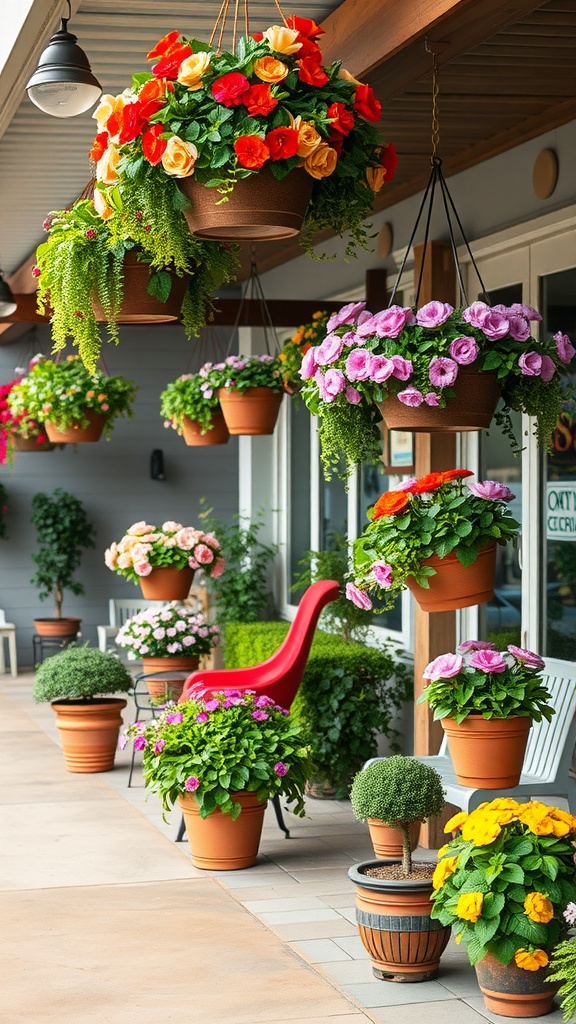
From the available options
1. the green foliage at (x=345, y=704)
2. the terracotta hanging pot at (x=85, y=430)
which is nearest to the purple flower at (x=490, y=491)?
the green foliage at (x=345, y=704)

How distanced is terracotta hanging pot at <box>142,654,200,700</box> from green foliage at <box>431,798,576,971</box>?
11.4ft

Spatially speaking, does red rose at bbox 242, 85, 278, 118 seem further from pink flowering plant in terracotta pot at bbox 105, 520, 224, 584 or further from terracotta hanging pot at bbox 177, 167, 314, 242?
pink flowering plant in terracotta pot at bbox 105, 520, 224, 584

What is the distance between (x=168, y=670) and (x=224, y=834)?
2.13 meters

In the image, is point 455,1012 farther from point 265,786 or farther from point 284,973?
point 265,786

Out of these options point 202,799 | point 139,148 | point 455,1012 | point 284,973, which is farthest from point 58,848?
point 139,148

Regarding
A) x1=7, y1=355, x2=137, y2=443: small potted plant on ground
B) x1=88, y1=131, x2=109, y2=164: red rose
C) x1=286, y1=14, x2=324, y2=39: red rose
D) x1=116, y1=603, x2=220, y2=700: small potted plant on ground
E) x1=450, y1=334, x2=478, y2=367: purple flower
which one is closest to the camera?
x1=286, y1=14, x2=324, y2=39: red rose

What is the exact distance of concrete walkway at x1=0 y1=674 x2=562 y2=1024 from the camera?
3648mm

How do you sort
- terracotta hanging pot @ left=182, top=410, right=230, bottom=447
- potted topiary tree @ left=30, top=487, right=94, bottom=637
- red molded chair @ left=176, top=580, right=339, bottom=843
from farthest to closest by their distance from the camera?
1. potted topiary tree @ left=30, top=487, right=94, bottom=637
2. terracotta hanging pot @ left=182, top=410, right=230, bottom=447
3. red molded chair @ left=176, top=580, right=339, bottom=843

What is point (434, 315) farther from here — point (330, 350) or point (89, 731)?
point (89, 731)

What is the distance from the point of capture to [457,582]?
3.33 m

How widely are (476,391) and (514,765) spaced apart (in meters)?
0.97

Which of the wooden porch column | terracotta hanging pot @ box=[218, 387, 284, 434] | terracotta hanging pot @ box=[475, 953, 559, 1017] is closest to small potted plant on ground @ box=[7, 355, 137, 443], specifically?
terracotta hanging pot @ box=[218, 387, 284, 434]

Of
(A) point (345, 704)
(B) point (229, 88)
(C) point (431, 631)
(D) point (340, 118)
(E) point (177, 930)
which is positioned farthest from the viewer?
(A) point (345, 704)

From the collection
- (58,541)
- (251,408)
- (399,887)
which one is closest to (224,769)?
(399,887)
